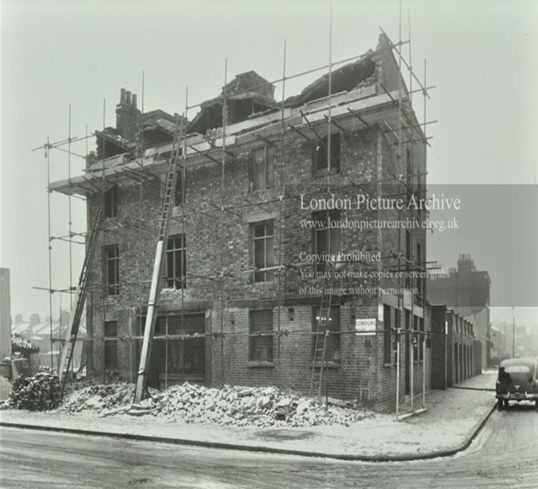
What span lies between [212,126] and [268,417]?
38.1 ft

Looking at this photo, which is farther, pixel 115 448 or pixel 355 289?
pixel 355 289

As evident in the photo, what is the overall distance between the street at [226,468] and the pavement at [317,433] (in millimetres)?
346

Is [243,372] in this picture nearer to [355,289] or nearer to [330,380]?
[330,380]

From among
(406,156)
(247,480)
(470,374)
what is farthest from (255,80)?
(470,374)

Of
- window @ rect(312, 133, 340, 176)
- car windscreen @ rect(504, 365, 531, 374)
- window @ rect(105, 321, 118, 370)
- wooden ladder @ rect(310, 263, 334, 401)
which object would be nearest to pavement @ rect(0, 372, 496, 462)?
wooden ladder @ rect(310, 263, 334, 401)

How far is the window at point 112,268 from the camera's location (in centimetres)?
2273

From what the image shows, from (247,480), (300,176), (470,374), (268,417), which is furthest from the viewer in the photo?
(470,374)

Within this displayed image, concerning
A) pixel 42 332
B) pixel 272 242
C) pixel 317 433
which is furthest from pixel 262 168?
pixel 42 332

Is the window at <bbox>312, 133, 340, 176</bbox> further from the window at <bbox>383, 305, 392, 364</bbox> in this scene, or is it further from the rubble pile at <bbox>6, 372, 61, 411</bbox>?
the rubble pile at <bbox>6, 372, 61, 411</bbox>

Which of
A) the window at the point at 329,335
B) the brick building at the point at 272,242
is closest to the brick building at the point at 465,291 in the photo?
the brick building at the point at 272,242

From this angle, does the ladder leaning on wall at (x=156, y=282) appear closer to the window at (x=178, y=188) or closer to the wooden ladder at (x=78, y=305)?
the window at (x=178, y=188)

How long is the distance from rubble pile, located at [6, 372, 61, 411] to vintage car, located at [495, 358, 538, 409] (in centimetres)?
1519

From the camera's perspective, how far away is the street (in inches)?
335

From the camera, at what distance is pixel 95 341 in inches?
895
